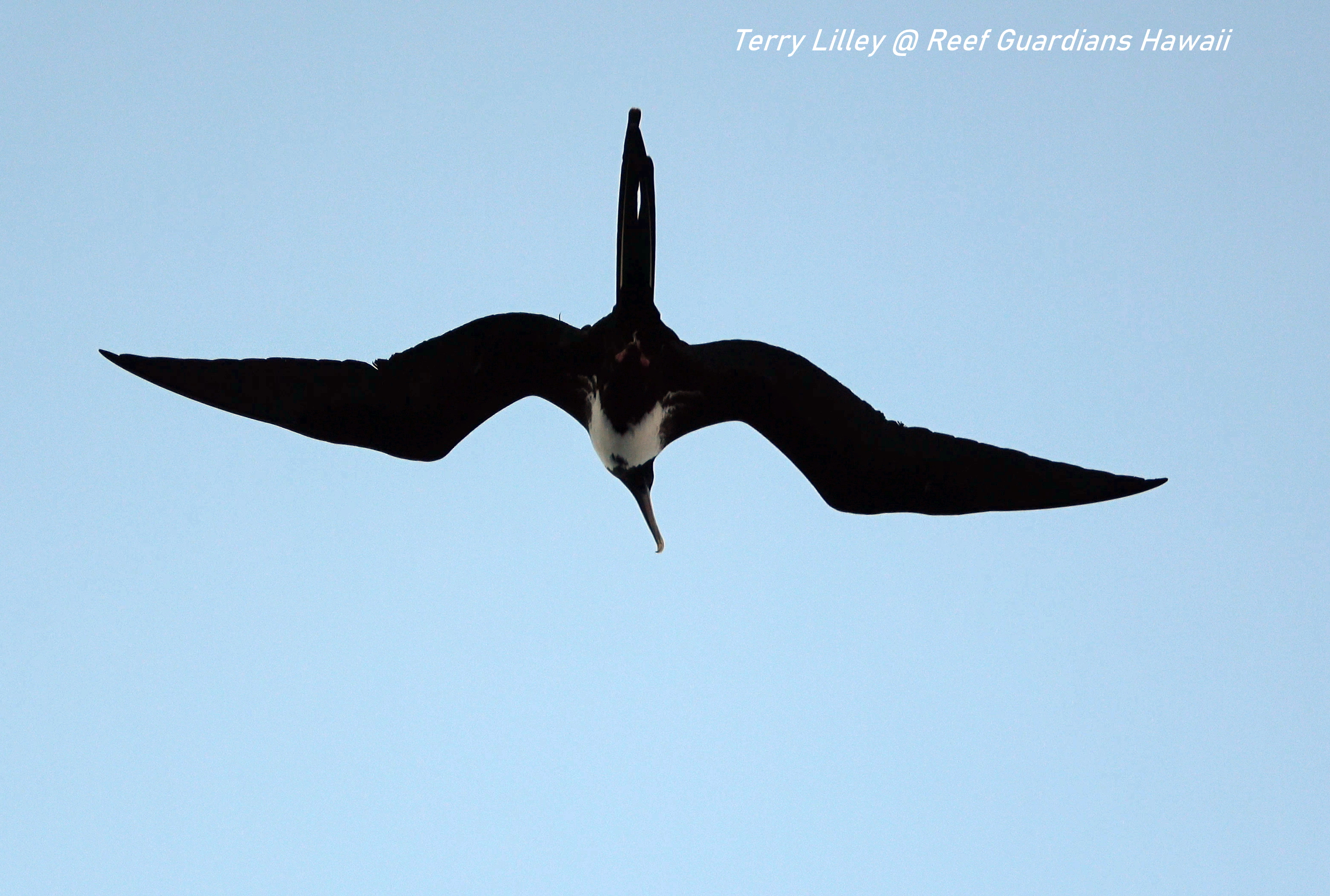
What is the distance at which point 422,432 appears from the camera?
27.8ft

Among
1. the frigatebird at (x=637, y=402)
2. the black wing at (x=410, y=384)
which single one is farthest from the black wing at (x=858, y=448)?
the black wing at (x=410, y=384)

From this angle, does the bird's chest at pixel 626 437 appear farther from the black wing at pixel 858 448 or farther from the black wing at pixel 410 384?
the black wing at pixel 410 384

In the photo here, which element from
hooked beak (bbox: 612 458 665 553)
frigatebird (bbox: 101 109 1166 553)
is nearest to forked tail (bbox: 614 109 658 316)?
frigatebird (bbox: 101 109 1166 553)

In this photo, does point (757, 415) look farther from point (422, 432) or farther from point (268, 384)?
point (268, 384)

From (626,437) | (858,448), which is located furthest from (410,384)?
(858,448)

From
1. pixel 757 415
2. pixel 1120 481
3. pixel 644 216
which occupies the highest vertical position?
pixel 644 216

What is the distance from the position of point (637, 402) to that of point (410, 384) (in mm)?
1196

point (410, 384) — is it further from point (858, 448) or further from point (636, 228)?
point (858, 448)

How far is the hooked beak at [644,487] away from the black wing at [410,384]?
596mm

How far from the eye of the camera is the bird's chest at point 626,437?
27.9ft

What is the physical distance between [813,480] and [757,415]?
0.51 m

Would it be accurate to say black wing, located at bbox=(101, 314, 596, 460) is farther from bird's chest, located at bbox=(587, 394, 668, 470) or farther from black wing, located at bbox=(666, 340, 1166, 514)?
black wing, located at bbox=(666, 340, 1166, 514)

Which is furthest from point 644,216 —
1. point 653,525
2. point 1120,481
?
point 1120,481

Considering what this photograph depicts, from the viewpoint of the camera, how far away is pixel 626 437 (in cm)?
857
